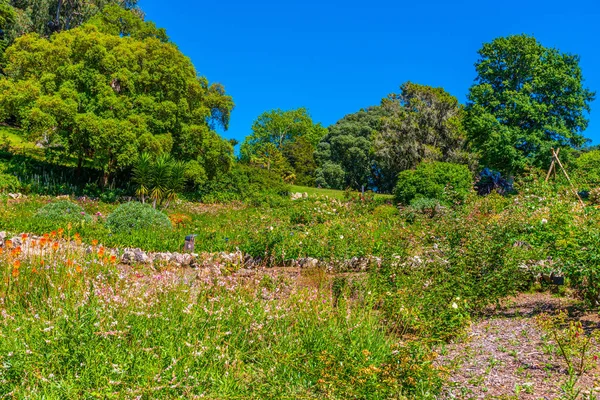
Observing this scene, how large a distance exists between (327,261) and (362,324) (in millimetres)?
4165

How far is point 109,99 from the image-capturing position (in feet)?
55.4

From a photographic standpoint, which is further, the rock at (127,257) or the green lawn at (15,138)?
the green lawn at (15,138)

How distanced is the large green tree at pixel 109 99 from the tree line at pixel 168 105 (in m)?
0.05

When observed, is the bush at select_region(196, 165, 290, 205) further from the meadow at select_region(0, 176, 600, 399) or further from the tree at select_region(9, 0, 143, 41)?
the tree at select_region(9, 0, 143, 41)

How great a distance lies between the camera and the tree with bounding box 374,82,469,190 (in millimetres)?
29188

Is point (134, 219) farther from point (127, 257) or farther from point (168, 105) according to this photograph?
point (168, 105)

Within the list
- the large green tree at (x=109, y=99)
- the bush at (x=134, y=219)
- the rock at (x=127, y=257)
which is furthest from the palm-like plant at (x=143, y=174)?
the rock at (x=127, y=257)

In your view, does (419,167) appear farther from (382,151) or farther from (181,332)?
(181,332)

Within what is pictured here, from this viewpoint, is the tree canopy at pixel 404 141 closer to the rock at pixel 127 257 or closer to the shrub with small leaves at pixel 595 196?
the shrub with small leaves at pixel 595 196

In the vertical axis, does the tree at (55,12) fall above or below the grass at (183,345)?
above

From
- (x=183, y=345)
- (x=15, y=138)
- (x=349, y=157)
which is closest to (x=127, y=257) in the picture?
(x=183, y=345)

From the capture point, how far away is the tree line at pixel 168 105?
1656cm

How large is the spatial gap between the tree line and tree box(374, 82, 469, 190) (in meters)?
0.07

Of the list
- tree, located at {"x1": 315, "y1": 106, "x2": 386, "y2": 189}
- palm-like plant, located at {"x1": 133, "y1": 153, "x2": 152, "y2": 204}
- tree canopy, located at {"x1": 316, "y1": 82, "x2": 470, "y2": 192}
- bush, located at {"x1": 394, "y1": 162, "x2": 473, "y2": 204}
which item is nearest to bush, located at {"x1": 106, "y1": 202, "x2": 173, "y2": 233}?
palm-like plant, located at {"x1": 133, "y1": 153, "x2": 152, "y2": 204}
